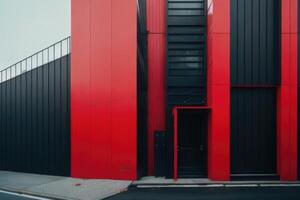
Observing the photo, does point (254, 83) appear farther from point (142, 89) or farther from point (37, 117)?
point (37, 117)

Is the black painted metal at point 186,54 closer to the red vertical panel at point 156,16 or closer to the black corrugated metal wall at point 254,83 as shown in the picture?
the red vertical panel at point 156,16

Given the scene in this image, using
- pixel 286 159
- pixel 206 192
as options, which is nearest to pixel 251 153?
pixel 286 159

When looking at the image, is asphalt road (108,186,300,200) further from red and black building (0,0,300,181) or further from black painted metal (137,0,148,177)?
black painted metal (137,0,148,177)

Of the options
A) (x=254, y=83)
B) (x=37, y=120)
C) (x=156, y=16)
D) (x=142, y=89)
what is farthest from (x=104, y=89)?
(x=254, y=83)

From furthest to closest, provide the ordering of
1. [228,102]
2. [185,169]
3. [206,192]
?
[185,169], [228,102], [206,192]

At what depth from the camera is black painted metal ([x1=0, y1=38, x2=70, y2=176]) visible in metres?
11.1

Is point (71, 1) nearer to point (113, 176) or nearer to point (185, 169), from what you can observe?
point (113, 176)

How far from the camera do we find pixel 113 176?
10.0 metres

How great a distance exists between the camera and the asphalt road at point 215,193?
26.1ft

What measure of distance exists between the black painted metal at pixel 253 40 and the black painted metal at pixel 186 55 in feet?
4.41

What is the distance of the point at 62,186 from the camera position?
30.7 feet

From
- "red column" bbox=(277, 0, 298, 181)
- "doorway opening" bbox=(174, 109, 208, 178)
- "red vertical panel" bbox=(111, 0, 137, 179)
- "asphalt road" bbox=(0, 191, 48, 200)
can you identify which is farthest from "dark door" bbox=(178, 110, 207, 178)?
"asphalt road" bbox=(0, 191, 48, 200)

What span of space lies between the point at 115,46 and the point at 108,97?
207cm

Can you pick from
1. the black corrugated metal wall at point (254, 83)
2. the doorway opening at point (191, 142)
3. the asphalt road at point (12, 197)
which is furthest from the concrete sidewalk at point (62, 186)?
the black corrugated metal wall at point (254, 83)
